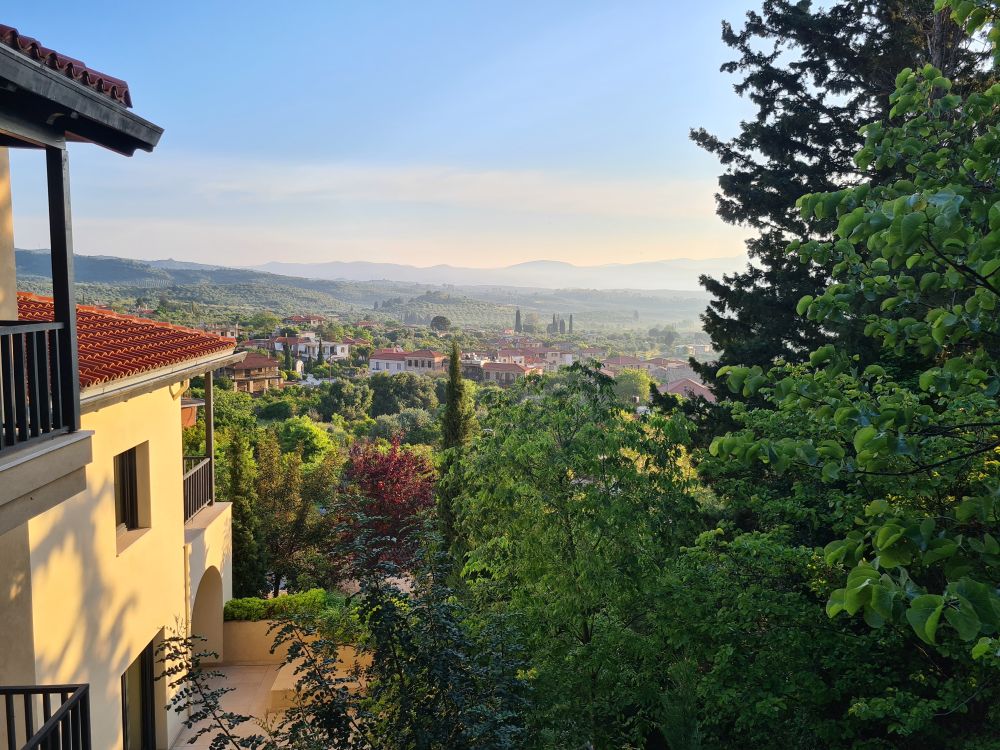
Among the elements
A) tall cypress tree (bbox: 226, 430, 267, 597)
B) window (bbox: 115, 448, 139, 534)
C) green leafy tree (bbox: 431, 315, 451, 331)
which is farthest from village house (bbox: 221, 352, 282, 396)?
green leafy tree (bbox: 431, 315, 451, 331)

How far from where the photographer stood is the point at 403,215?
193m

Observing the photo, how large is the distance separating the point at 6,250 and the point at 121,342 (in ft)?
7.94

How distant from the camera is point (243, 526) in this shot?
13.9 metres

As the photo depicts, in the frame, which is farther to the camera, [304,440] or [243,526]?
[304,440]

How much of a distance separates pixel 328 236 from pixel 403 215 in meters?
23.3

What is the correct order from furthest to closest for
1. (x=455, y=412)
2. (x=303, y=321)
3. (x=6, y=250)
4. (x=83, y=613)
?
(x=303, y=321), (x=455, y=412), (x=83, y=613), (x=6, y=250)

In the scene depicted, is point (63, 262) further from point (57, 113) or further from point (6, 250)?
point (6, 250)

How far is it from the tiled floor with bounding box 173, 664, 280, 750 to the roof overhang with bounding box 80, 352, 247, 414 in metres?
4.82

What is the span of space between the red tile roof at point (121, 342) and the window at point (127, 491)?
1.45 meters

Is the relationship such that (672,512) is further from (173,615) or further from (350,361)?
(350,361)

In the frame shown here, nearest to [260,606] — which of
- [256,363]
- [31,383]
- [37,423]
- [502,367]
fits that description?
[37,423]

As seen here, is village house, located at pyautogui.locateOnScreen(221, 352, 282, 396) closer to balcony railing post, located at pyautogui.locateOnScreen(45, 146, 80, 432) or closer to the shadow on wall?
the shadow on wall

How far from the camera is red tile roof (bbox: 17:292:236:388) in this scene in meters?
6.21

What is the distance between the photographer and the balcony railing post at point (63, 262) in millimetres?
4000
